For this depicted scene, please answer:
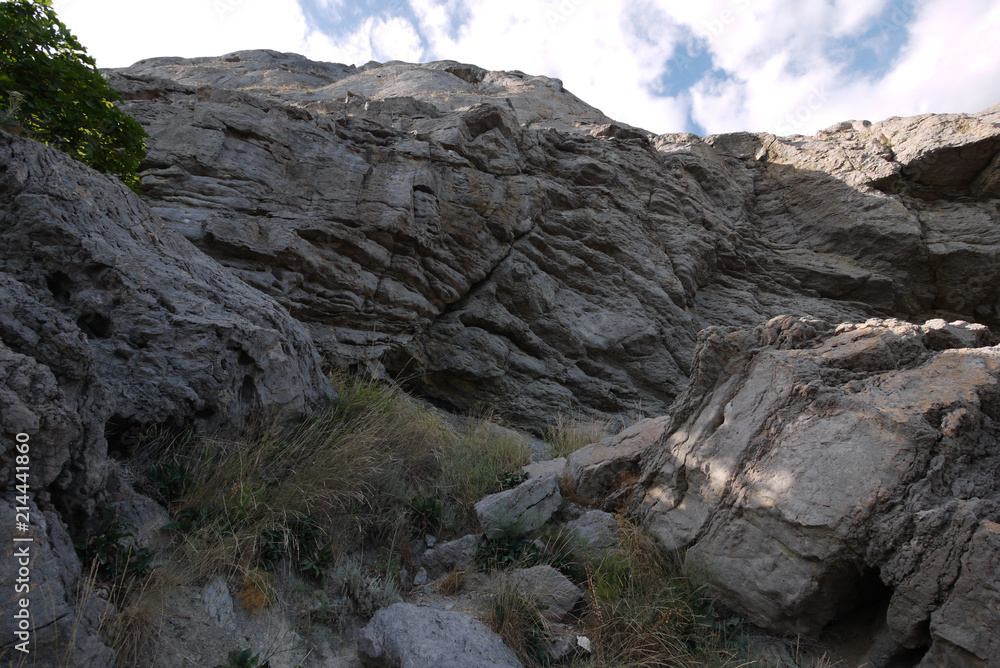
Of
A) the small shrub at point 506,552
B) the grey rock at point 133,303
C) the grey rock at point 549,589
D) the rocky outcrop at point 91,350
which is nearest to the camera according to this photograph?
the rocky outcrop at point 91,350

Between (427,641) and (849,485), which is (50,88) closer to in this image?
(427,641)

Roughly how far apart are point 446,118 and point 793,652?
32.4 ft

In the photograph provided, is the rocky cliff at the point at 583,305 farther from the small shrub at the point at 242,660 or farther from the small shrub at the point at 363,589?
the small shrub at the point at 363,589

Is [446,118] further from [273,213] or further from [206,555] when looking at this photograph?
[206,555]

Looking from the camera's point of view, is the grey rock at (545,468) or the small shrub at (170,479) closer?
the small shrub at (170,479)

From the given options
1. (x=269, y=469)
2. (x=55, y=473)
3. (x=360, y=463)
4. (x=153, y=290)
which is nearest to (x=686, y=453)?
(x=360, y=463)

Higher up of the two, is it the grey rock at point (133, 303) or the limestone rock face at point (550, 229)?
the limestone rock face at point (550, 229)

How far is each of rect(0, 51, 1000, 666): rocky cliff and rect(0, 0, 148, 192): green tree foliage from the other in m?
0.59

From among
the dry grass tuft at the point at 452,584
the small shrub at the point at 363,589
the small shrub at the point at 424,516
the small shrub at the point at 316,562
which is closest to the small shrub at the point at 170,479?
the small shrub at the point at 316,562

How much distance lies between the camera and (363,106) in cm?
Answer: 1145

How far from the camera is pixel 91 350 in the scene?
3.05 m

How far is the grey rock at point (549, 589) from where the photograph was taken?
129 inches

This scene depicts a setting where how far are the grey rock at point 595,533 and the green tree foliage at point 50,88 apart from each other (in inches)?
188

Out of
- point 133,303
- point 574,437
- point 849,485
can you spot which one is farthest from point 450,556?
point 574,437
